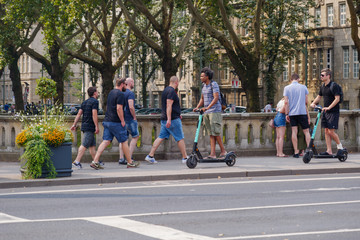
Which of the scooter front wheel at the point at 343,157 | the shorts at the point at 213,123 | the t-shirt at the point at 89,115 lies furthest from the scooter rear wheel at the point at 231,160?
the t-shirt at the point at 89,115

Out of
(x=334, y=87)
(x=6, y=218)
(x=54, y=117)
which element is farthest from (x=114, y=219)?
(x=334, y=87)

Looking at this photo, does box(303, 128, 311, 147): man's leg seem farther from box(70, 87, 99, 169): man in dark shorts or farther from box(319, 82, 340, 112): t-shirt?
box(70, 87, 99, 169): man in dark shorts

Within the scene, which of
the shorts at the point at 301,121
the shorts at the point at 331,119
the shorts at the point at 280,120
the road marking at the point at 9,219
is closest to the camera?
the road marking at the point at 9,219

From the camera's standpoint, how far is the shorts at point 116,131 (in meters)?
16.9

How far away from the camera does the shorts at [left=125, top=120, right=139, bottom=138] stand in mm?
17828

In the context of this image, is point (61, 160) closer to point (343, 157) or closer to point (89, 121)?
point (89, 121)

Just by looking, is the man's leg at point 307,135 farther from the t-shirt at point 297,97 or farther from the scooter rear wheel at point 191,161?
the scooter rear wheel at point 191,161

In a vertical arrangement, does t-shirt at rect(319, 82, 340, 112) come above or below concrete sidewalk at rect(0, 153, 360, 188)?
above

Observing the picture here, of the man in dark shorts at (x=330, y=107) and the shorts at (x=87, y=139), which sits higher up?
the man in dark shorts at (x=330, y=107)

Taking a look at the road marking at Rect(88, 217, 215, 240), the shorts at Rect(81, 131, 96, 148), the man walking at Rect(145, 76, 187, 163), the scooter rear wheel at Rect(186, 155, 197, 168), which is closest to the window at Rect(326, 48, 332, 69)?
the man walking at Rect(145, 76, 187, 163)

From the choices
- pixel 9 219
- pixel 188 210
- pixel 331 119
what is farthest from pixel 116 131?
pixel 9 219

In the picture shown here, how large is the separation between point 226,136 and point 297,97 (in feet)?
7.73

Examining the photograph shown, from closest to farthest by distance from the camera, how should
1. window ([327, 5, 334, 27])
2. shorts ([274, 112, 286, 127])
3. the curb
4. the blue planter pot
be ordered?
the curb → the blue planter pot → shorts ([274, 112, 286, 127]) → window ([327, 5, 334, 27])

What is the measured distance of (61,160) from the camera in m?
15.1
